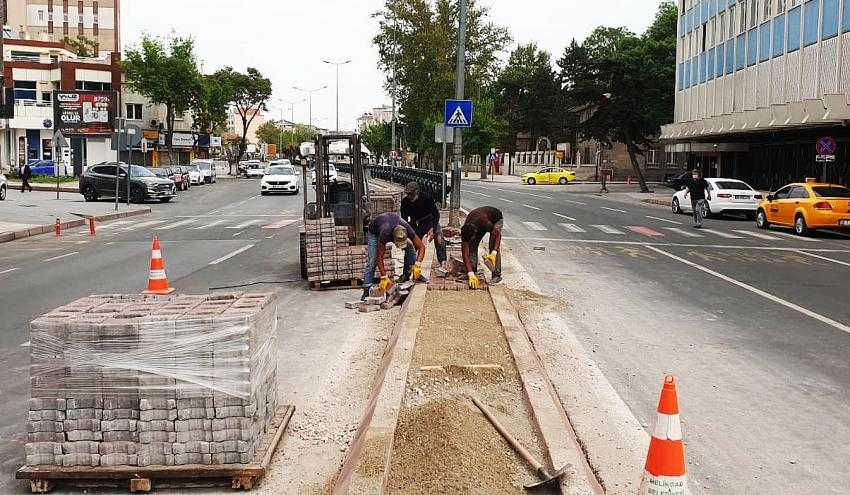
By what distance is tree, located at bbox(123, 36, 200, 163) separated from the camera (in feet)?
207

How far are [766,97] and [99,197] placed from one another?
3104cm

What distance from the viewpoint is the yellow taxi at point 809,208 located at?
22250 millimetres

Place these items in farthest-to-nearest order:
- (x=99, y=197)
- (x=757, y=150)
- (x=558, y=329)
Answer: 1. (x=757, y=150)
2. (x=99, y=197)
3. (x=558, y=329)

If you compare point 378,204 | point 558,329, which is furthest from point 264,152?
point 558,329

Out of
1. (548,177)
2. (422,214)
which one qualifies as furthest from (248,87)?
(422,214)

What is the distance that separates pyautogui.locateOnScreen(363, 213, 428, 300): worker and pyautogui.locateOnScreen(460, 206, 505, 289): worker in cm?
72

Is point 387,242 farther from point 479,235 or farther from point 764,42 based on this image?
point 764,42

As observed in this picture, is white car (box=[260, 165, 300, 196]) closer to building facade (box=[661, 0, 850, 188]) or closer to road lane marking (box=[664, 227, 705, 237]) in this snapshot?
building facade (box=[661, 0, 850, 188])

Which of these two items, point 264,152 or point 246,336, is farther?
point 264,152

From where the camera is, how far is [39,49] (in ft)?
220

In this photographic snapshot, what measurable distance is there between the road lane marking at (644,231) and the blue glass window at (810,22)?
14.0 m

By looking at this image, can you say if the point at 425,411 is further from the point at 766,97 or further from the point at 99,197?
the point at 766,97

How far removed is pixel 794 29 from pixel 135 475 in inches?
1412

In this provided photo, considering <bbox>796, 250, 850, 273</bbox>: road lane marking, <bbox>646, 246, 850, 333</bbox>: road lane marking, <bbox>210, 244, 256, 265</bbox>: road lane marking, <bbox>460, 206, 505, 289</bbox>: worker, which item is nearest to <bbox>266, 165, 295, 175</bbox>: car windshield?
<bbox>210, 244, 256, 265</bbox>: road lane marking
